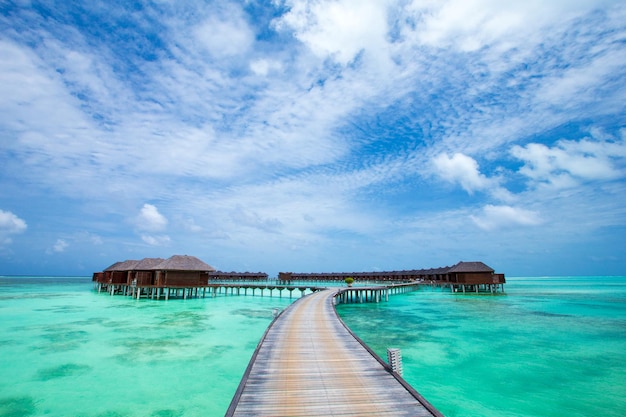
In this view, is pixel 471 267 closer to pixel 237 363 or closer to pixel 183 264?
pixel 183 264

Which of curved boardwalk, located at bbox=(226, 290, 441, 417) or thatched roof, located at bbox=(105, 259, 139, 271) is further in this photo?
thatched roof, located at bbox=(105, 259, 139, 271)

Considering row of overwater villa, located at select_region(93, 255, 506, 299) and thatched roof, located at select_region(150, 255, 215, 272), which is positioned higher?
thatched roof, located at select_region(150, 255, 215, 272)

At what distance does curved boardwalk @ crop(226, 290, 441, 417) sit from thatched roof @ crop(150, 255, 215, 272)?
2907cm

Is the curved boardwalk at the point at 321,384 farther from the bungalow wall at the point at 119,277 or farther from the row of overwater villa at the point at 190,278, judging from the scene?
the bungalow wall at the point at 119,277

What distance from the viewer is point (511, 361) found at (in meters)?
14.6

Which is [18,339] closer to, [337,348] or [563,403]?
[337,348]

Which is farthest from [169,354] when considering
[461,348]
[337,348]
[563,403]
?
[563,403]

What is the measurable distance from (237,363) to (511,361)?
12.1 metres

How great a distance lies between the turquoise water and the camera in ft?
34.4

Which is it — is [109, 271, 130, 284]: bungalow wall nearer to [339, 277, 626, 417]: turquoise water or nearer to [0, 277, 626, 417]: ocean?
[0, 277, 626, 417]: ocean

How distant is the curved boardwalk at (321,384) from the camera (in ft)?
20.4

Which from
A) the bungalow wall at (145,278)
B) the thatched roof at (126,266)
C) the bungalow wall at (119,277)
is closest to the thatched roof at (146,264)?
the bungalow wall at (145,278)

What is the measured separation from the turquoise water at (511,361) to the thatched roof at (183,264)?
21538mm

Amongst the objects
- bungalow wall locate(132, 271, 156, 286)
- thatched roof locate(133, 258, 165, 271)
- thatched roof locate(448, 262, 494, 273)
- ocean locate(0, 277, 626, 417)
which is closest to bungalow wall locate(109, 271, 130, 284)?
thatched roof locate(133, 258, 165, 271)
